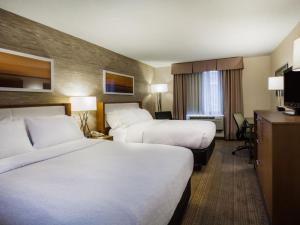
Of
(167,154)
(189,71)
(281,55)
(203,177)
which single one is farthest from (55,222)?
(189,71)

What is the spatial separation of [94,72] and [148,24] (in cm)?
154

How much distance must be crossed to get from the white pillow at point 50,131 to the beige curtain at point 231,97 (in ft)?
14.9

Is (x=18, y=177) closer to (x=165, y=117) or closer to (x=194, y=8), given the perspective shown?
(x=194, y=8)

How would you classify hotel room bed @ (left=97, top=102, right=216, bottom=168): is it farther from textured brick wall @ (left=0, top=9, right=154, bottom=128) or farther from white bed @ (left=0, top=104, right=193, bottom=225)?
white bed @ (left=0, top=104, right=193, bottom=225)

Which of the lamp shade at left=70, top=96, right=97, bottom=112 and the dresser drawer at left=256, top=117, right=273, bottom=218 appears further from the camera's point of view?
the lamp shade at left=70, top=96, right=97, bottom=112

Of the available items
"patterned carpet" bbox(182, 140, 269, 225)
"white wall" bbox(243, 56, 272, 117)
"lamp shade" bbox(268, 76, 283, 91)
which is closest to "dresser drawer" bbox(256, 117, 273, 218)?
"patterned carpet" bbox(182, 140, 269, 225)

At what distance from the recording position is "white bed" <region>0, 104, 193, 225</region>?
1.05 meters

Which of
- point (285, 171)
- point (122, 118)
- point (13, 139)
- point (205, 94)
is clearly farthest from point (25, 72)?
point (205, 94)

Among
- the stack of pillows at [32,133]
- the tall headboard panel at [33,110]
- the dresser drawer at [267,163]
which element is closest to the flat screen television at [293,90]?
the dresser drawer at [267,163]

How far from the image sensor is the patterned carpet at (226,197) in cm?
209

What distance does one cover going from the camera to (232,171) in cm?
344

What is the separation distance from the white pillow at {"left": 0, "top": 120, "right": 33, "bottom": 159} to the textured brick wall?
0.60m

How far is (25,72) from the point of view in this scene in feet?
9.23

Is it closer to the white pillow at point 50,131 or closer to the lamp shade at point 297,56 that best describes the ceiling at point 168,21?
the lamp shade at point 297,56
